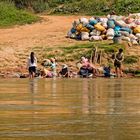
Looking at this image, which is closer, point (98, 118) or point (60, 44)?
point (98, 118)

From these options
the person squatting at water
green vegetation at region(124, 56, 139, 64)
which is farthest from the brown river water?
green vegetation at region(124, 56, 139, 64)

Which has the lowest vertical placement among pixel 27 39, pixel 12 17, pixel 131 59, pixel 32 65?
pixel 32 65

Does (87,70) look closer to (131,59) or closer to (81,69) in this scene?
(81,69)

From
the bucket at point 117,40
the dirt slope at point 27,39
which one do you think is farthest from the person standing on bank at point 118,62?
the bucket at point 117,40

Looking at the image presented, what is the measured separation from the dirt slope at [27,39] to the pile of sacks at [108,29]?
722 millimetres

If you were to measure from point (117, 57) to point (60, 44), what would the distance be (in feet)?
16.4

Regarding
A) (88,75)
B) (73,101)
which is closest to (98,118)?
(73,101)

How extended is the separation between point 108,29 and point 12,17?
11.8 meters

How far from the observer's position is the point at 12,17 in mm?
44094

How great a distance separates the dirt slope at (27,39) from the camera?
2987cm

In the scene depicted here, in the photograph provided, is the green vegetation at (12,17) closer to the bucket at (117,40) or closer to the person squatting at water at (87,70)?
the bucket at (117,40)

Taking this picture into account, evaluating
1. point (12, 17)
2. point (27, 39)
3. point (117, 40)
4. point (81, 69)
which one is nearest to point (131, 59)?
point (117, 40)

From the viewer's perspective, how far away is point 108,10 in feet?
164

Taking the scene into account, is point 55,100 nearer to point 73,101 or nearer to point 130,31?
point 73,101
